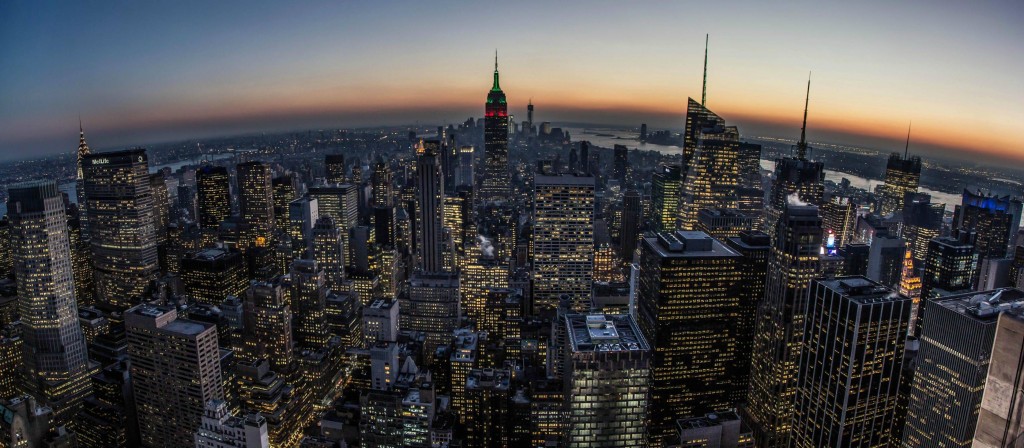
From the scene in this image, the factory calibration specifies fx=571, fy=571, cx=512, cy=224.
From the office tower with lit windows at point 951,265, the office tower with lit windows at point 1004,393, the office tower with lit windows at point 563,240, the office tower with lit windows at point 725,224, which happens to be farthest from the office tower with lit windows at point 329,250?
the office tower with lit windows at point 1004,393

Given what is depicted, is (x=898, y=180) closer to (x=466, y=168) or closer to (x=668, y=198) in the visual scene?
(x=668, y=198)

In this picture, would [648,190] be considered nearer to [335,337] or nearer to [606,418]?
[335,337]

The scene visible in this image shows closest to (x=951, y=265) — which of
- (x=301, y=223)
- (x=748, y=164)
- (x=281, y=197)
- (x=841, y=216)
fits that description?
(x=841, y=216)

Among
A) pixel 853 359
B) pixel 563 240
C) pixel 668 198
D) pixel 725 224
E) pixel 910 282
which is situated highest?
pixel 725 224

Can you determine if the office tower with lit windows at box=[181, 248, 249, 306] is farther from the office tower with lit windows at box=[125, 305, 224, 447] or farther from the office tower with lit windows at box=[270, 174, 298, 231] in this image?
the office tower with lit windows at box=[125, 305, 224, 447]

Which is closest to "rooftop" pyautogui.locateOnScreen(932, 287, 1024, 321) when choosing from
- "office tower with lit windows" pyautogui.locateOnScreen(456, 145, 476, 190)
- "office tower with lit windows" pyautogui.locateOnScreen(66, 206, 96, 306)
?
"office tower with lit windows" pyautogui.locateOnScreen(66, 206, 96, 306)
